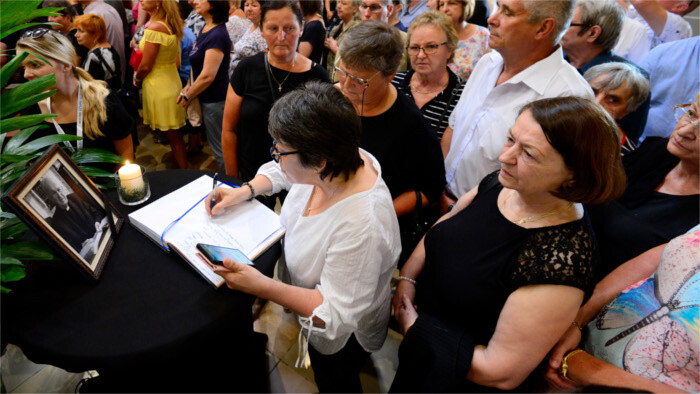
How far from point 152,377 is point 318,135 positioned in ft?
4.08

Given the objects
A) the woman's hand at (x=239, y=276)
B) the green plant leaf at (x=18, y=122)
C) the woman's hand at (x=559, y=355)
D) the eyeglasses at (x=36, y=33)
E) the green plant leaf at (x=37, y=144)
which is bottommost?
the woman's hand at (x=559, y=355)

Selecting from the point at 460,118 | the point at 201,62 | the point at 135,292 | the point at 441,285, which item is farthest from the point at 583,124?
the point at 201,62

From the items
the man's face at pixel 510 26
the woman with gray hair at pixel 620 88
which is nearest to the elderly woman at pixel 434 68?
the man's face at pixel 510 26

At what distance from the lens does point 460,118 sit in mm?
2141

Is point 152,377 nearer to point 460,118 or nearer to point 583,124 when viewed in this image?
point 583,124

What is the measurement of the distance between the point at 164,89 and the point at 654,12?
159 inches

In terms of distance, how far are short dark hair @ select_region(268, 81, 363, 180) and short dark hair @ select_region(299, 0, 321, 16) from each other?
7.94 ft

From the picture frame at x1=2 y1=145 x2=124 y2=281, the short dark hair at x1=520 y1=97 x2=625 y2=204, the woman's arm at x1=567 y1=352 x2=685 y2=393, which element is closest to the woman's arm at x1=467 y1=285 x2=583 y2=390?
the woman's arm at x1=567 y1=352 x2=685 y2=393

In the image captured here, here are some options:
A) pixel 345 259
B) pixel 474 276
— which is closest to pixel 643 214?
pixel 474 276

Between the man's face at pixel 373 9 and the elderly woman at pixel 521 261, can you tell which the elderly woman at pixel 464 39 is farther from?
the elderly woman at pixel 521 261

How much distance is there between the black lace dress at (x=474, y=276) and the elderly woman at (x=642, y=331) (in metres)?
0.21

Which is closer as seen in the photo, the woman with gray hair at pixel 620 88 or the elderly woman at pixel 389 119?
the elderly woman at pixel 389 119

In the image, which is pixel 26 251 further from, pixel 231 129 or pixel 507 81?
pixel 507 81

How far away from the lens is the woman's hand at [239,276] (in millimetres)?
Result: 1168
